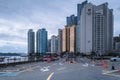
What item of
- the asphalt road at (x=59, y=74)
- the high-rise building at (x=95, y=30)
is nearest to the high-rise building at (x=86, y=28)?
the high-rise building at (x=95, y=30)

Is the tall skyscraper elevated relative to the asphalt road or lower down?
elevated

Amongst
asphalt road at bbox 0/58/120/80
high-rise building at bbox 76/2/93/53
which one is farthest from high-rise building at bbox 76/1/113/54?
asphalt road at bbox 0/58/120/80

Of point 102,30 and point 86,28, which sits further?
point 86,28

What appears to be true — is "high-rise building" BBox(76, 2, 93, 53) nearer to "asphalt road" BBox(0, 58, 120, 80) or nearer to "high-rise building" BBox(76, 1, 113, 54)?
"high-rise building" BBox(76, 1, 113, 54)

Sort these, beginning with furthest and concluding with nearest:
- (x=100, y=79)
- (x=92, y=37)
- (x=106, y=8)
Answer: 1. (x=106, y=8)
2. (x=92, y=37)
3. (x=100, y=79)

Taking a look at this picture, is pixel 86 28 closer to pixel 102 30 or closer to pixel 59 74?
pixel 102 30

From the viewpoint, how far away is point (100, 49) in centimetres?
18800

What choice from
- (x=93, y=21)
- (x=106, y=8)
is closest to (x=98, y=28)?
(x=93, y=21)

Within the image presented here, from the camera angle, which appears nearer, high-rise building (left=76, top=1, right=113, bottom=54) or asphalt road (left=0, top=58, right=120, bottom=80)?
asphalt road (left=0, top=58, right=120, bottom=80)

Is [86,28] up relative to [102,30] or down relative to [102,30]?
up

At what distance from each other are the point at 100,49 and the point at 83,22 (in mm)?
22279

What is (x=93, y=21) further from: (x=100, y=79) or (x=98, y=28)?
(x=100, y=79)

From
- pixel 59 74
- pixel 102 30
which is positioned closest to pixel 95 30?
pixel 102 30

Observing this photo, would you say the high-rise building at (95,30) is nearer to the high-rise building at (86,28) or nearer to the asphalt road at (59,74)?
the high-rise building at (86,28)
